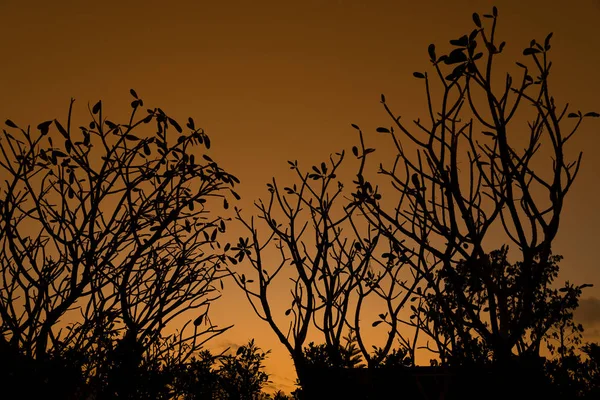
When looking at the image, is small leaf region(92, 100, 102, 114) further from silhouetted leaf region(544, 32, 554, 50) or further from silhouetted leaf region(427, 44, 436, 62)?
silhouetted leaf region(544, 32, 554, 50)

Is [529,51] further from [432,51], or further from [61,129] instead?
[61,129]

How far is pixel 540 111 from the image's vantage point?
341 cm

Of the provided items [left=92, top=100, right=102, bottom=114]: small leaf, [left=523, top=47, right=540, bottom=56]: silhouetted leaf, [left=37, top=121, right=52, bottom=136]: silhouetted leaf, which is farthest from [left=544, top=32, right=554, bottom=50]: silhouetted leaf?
[left=37, top=121, right=52, bottom=136]: silhouetted leaf

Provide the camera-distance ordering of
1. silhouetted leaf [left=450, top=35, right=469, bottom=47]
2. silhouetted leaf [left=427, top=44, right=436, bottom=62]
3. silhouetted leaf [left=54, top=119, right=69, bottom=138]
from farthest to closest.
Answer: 1. silhouetted leaf [left=54, top=119, right=69, bottom=138]
2. silhouetted leaf [left=427, top=44, right=436, bottom=62]
3. silhouetted leaf [left=450, top=35, right=469, bottom=47]

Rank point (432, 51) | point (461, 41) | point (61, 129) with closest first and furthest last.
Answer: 1. point (461, 41)
2. point (432, 51)
3. point (61, 129)

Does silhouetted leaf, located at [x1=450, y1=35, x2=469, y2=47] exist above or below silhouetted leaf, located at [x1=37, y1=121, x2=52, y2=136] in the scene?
below

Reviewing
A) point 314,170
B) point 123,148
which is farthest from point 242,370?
point 123,148

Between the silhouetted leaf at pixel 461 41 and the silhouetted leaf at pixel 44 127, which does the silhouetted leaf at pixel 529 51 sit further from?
the silhouetted leaf at pixel 44 127

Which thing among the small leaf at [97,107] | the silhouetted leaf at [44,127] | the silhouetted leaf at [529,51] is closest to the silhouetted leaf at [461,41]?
the silhouetted leaf at [529,51]

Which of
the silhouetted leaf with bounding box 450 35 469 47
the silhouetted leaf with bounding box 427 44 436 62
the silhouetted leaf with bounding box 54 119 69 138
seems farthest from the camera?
the silhouetted leaf with bounding box 54 119 69 138

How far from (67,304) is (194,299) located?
1749mm

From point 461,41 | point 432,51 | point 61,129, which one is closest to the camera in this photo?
point 461,41

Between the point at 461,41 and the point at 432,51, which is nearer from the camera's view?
the point at 461,41

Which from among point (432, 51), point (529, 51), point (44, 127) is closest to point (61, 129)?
point (44, 127)
